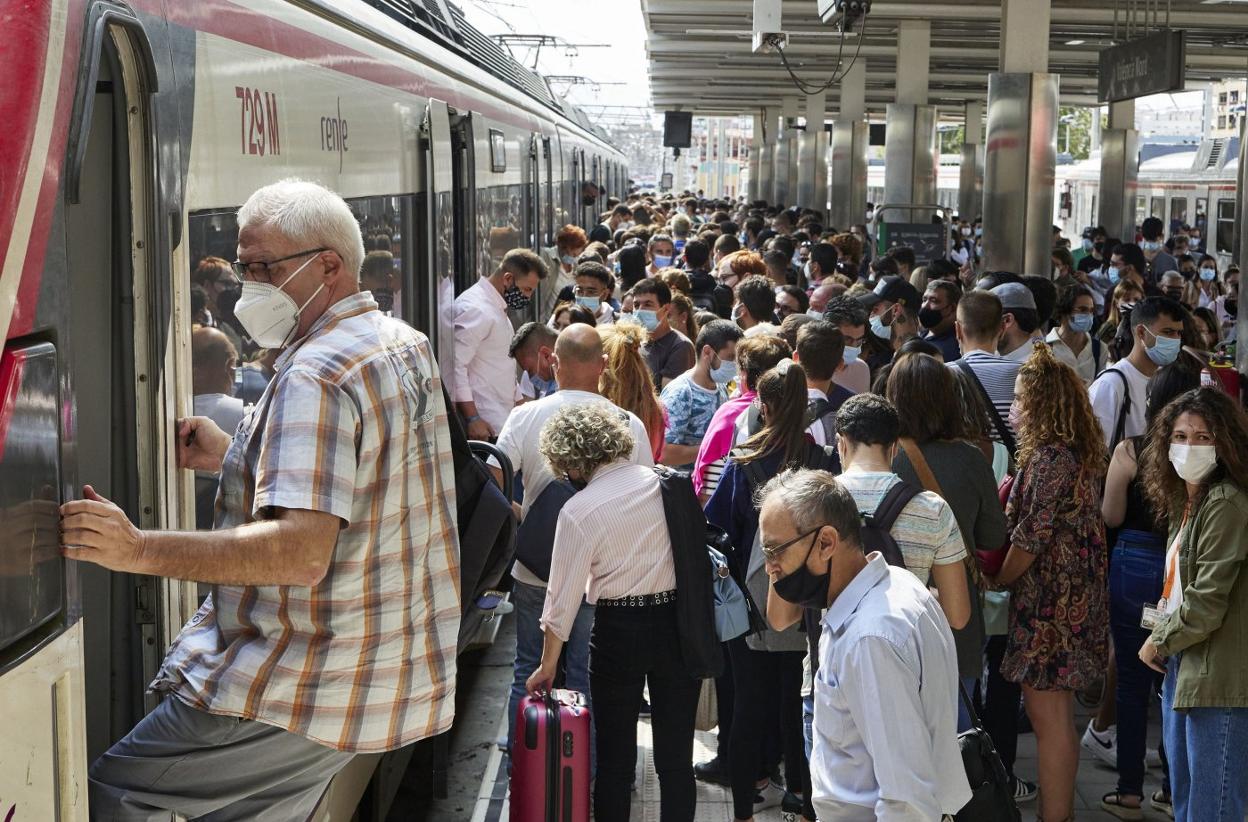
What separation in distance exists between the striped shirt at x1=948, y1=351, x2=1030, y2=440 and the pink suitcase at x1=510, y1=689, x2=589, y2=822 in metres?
2.56

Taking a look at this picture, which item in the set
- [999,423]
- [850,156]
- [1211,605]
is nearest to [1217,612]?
[1211,605]

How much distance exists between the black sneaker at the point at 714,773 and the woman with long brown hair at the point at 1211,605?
6.72 ft

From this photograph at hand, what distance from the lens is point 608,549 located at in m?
4.91

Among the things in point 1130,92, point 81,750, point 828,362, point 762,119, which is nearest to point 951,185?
point 762,119

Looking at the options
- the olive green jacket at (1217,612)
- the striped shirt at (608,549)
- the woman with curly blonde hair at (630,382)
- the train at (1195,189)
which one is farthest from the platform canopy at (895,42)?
the striped shirt at (608,549)

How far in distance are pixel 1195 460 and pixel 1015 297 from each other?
2670 mm

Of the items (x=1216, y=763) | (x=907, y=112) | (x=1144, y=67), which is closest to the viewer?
(x=1216, y=763)

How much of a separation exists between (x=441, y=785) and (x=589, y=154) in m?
19.6

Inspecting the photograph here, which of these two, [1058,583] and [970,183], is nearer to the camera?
[1058,583]

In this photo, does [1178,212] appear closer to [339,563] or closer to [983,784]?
[983,784]

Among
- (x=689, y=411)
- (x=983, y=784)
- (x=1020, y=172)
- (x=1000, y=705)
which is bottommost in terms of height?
(x=1000, y=705)

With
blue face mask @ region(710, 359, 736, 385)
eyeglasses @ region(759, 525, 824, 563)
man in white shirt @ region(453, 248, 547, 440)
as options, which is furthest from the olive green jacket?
man in white shirt @ region(453, 248, 547, 440)

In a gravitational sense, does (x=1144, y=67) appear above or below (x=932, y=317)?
above

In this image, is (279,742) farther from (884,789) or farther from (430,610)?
(884,789)
